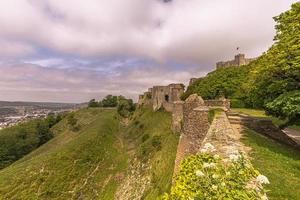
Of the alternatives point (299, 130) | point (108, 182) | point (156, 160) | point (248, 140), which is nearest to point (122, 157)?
point (108, 182)

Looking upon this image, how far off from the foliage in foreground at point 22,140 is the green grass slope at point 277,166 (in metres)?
77.4

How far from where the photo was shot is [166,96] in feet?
201

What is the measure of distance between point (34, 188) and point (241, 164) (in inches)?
1642

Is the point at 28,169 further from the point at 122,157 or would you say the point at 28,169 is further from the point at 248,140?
the point at 248,140

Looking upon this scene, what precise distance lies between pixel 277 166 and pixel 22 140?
8857 cm

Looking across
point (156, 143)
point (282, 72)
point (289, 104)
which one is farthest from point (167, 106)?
point (289, 104)

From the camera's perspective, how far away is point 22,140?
8625 cm

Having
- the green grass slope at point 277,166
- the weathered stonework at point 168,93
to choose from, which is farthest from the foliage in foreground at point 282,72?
the weathered stonework at point 168,93

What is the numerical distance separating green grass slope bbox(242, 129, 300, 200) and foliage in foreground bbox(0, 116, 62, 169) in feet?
254

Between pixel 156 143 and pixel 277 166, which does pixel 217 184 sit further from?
pixel 156 143

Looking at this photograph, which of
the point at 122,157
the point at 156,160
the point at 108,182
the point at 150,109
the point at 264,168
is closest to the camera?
the point at 264,168

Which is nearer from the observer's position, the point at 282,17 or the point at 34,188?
the point at 282,17

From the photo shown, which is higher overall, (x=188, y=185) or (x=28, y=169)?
Answer: (x=188, y=185)

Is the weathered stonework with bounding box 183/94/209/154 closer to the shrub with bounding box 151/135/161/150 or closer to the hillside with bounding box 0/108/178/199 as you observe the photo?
the hillside with bounding box 0/108/178/199
